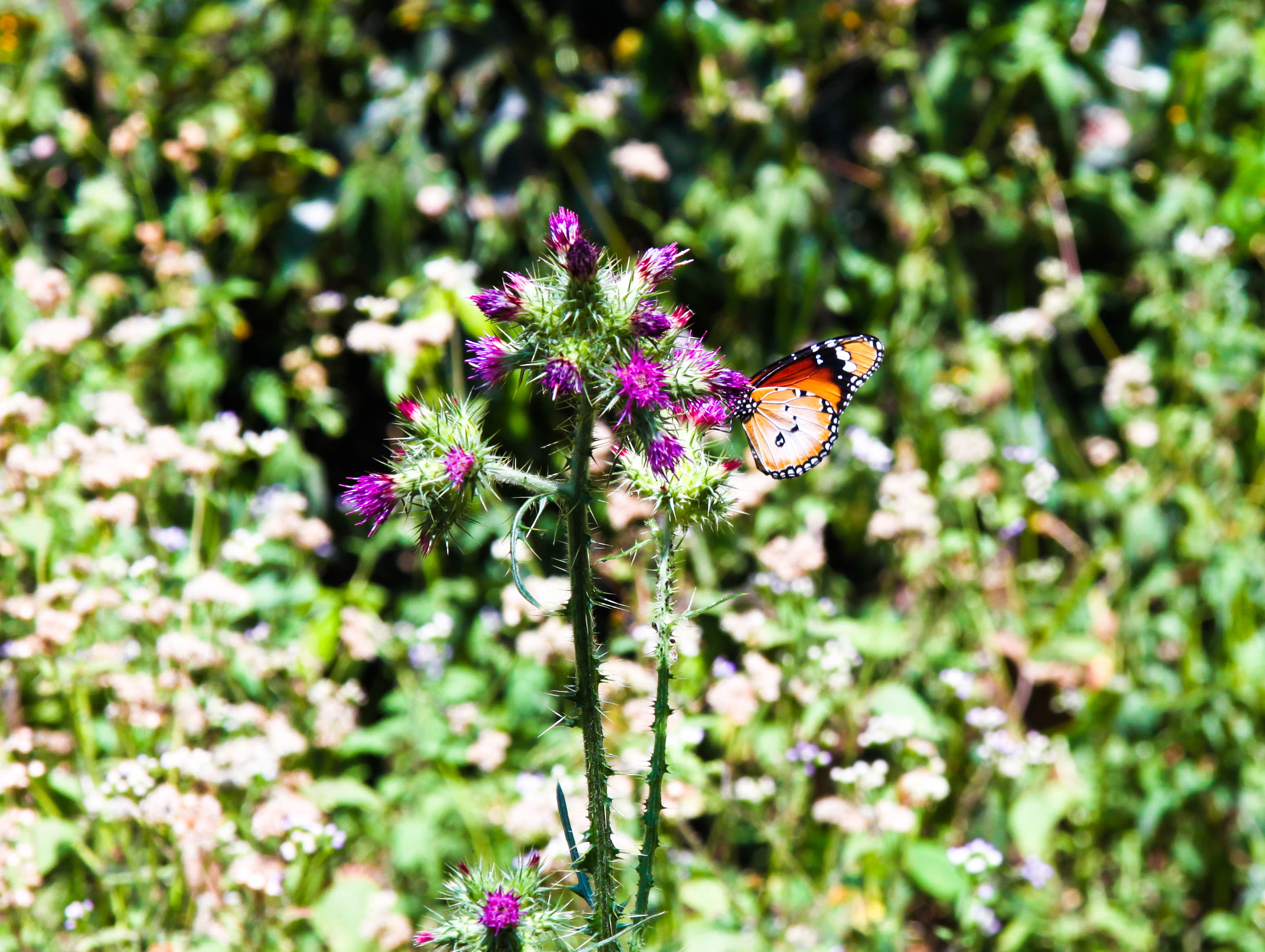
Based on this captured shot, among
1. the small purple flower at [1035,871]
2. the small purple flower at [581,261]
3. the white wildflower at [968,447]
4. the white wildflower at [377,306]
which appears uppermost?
the white wildflower at [377,306]

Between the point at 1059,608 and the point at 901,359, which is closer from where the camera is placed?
the point at 1059,608

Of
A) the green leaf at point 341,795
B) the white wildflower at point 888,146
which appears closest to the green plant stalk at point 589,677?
the green leaf at point 341,795

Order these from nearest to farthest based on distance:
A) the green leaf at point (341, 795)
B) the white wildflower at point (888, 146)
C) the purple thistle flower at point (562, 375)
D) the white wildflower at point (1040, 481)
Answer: the purple thistle flower at point (562, 375), the green leaf at point (341, 795), the white wildflower at point (1040, 481), the white wildflower at point (888, 146)

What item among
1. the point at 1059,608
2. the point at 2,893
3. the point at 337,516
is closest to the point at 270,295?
the point at 337,516

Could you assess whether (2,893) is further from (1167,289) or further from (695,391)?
(1167,289)

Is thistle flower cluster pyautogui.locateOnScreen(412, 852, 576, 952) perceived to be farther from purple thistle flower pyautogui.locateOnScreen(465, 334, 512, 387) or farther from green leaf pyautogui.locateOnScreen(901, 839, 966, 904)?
green leaf pyautogui.locateOnScreen(901, 839, 966, 904)

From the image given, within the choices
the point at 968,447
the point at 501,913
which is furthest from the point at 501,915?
the point at 968,447

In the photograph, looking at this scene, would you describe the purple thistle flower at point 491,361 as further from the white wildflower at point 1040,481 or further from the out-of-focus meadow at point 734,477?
the white wildflower at point 1040,481
